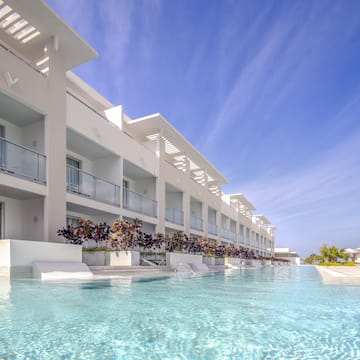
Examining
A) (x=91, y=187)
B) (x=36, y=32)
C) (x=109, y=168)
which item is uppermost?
(x=36, y=32)

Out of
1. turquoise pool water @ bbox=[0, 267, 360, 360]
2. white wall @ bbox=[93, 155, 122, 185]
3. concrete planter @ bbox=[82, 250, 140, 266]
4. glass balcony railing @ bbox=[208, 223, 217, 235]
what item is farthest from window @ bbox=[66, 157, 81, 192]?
glass balcony railing @ bbox=[208, 223, 217, 235]

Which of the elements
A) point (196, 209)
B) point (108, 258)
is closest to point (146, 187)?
point (108, 258)

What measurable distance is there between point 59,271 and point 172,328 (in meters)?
6.70

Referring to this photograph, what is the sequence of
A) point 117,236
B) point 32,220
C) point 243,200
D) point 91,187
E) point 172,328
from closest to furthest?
1. point 172,328
2. point 32,220
3. point 117,236
4. point 91,187
5. point 243,200

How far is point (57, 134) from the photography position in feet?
39.0

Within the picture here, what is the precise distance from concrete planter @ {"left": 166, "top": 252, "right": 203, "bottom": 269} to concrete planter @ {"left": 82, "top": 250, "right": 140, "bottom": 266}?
3544 millimetres

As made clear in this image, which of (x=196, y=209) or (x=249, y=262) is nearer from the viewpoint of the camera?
(x=196, y=209)

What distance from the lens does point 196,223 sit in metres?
25.9

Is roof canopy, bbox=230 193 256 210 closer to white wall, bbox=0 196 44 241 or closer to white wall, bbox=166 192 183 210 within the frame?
white wall, bbox=166 192 183 210

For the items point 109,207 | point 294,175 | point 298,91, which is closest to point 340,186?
point 294,175

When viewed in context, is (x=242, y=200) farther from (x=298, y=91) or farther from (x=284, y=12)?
(x=284, y=12)

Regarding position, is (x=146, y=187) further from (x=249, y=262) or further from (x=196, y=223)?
(x=249, y=262)

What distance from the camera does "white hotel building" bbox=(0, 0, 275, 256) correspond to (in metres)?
10.6

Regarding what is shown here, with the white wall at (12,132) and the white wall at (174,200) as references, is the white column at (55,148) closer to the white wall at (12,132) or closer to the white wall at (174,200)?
Answer: the white wall at (12,132)
